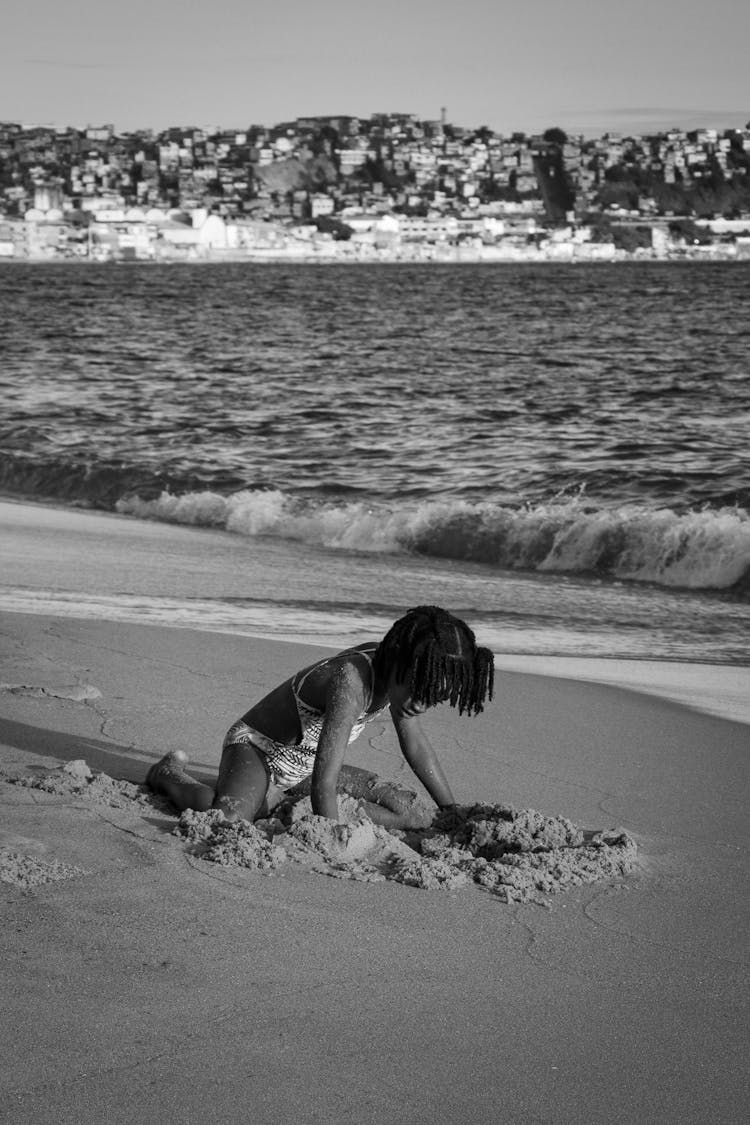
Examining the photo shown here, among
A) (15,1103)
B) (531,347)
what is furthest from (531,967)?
(531,347)

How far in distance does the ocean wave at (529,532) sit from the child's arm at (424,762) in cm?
627

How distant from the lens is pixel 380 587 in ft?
32.1

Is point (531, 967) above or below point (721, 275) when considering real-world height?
below

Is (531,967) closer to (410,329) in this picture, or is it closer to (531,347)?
(531,347)

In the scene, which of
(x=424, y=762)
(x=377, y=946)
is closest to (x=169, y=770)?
(x=424, y=762)

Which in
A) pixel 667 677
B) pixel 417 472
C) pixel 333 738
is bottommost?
pixel 667 677

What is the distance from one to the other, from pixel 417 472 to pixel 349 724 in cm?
1155

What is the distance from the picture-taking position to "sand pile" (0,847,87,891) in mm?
3791

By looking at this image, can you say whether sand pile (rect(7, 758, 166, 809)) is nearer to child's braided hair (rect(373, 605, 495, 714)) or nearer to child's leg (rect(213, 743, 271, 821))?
child's leg (rect(213, 743, 271, 821))

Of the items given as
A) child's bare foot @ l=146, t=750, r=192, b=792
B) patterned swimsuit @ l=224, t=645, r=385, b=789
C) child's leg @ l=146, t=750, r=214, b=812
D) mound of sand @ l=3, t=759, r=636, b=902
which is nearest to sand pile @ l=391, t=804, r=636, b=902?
mound of sand @ l=3, t=759, r=636, b=902

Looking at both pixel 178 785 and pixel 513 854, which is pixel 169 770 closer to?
pixel 178 785

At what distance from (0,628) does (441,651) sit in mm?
3594

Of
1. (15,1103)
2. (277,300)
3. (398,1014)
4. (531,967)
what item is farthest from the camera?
(277,300)

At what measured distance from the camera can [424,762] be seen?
4.67 m
